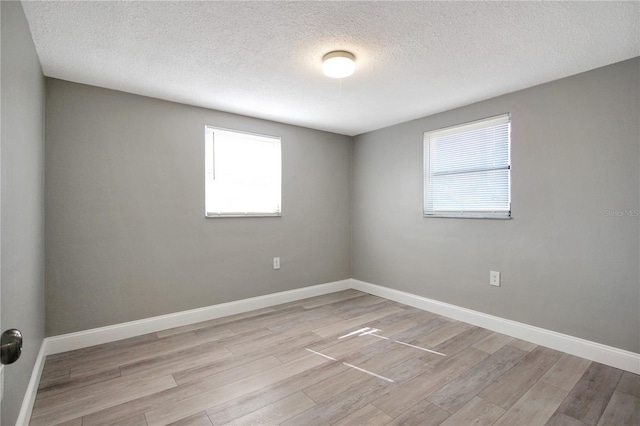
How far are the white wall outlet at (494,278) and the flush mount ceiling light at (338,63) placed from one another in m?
2.29

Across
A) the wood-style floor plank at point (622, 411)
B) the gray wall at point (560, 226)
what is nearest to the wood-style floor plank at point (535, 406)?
the wood-style floor plank at point (622, 411)

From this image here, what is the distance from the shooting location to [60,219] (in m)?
2.47

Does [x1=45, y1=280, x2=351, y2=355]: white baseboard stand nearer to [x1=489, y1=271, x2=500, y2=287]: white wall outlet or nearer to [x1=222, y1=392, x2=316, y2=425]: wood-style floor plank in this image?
[x1=222, y1=392, x2=316, y2=425]: wood-style floor plank

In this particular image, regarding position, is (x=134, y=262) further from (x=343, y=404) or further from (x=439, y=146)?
(x=439, y=146)

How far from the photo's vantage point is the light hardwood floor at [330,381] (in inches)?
67.1

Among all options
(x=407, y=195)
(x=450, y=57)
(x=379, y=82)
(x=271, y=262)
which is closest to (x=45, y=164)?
(x=271, y=262)

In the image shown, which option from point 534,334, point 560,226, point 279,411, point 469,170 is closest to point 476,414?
point 279,411

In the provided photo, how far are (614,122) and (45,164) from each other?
438 centimetres

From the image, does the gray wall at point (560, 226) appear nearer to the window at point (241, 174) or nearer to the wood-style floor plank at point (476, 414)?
the wood-style floor plank at point (476, 414)

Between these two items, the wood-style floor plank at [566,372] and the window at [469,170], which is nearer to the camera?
the wood-style floor plank at [566,372]

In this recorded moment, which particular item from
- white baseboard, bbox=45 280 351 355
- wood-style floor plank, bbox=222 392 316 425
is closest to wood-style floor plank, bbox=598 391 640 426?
wood-style floor plank, bbox=222 392 316 425

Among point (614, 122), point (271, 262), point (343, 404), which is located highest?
point (614, 122)

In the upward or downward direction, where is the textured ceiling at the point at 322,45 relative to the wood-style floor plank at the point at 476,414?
upward

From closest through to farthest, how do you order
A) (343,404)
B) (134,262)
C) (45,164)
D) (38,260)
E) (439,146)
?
(343,404), (38,260), (45,164), (134,262), (439,146)
